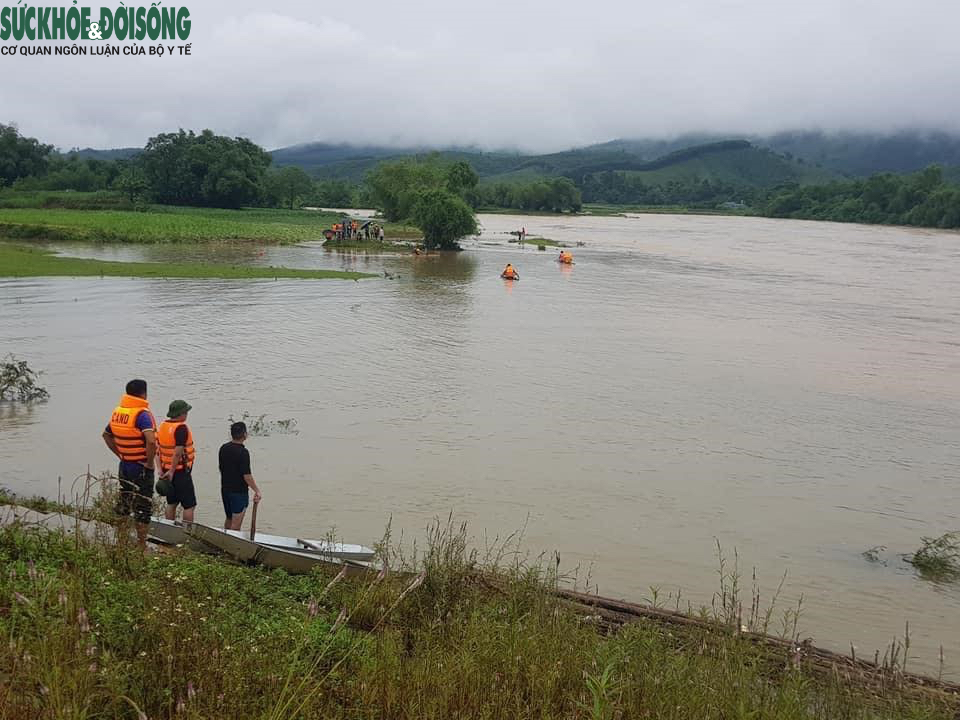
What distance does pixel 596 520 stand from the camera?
504 inches

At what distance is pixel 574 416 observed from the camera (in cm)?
1897

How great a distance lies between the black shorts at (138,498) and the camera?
846 cm

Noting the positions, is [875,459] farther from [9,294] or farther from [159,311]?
[9,294]

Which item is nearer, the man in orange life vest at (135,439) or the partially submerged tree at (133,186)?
the man in orange life vest at (135,439)

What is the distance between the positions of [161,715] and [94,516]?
449 cm

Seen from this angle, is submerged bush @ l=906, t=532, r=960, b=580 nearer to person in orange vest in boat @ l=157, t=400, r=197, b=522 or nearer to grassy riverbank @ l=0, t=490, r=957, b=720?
grassy riverbank @ l=0, t=490, r=957, b=720

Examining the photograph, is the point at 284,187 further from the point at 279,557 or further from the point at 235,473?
the point at 279,557

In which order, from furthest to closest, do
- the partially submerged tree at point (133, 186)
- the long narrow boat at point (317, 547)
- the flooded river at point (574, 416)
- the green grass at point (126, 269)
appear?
the partially submerged tree at point (133, 186) → the green grass at point (126, 269) → the flooded river at point (574, 416) → the long narrow boat at point (317, 547)

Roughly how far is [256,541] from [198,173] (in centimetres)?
10200

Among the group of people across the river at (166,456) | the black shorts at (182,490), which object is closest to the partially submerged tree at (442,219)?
the group of people across the river at (166,456)

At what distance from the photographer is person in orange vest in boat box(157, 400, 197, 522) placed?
956 centimetres

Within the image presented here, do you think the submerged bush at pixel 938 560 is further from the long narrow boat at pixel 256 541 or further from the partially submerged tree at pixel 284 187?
the partially submerged tree at pixel 284 187

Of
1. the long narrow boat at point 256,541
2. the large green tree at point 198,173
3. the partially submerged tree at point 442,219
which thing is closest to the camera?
the long narrow boat at point 256,541

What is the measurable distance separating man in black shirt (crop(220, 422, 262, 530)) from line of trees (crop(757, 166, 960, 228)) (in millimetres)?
123180
